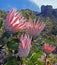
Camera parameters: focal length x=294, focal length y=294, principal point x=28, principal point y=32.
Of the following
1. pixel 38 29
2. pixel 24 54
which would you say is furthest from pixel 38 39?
pixel 24 54

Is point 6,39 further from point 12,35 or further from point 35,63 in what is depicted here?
point 35,63

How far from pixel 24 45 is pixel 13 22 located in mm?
154

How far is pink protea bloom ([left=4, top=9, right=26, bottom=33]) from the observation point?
1.72 m

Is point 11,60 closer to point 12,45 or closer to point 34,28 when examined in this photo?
point 12,45

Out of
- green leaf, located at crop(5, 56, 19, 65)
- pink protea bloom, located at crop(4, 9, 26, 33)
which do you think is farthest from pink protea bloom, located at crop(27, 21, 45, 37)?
green leaf, located at crop(5, 56, 19, 65)

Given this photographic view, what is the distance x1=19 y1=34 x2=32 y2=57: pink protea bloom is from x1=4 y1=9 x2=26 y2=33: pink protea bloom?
6 cm

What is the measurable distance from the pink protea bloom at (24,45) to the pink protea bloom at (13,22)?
0.21 ft

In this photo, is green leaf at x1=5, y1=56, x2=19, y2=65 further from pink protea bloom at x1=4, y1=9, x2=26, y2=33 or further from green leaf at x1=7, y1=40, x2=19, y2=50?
pink protea bloom at x1=4, y1=9, x2=26, y2=33

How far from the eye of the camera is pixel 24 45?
5.54 ft

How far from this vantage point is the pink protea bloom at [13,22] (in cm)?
172

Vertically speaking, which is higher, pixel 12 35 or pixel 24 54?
pixel 12 35

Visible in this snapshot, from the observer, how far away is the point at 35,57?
181 centimetres

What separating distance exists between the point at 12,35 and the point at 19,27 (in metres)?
0.09

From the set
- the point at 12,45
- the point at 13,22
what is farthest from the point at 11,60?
the point at 13,22
